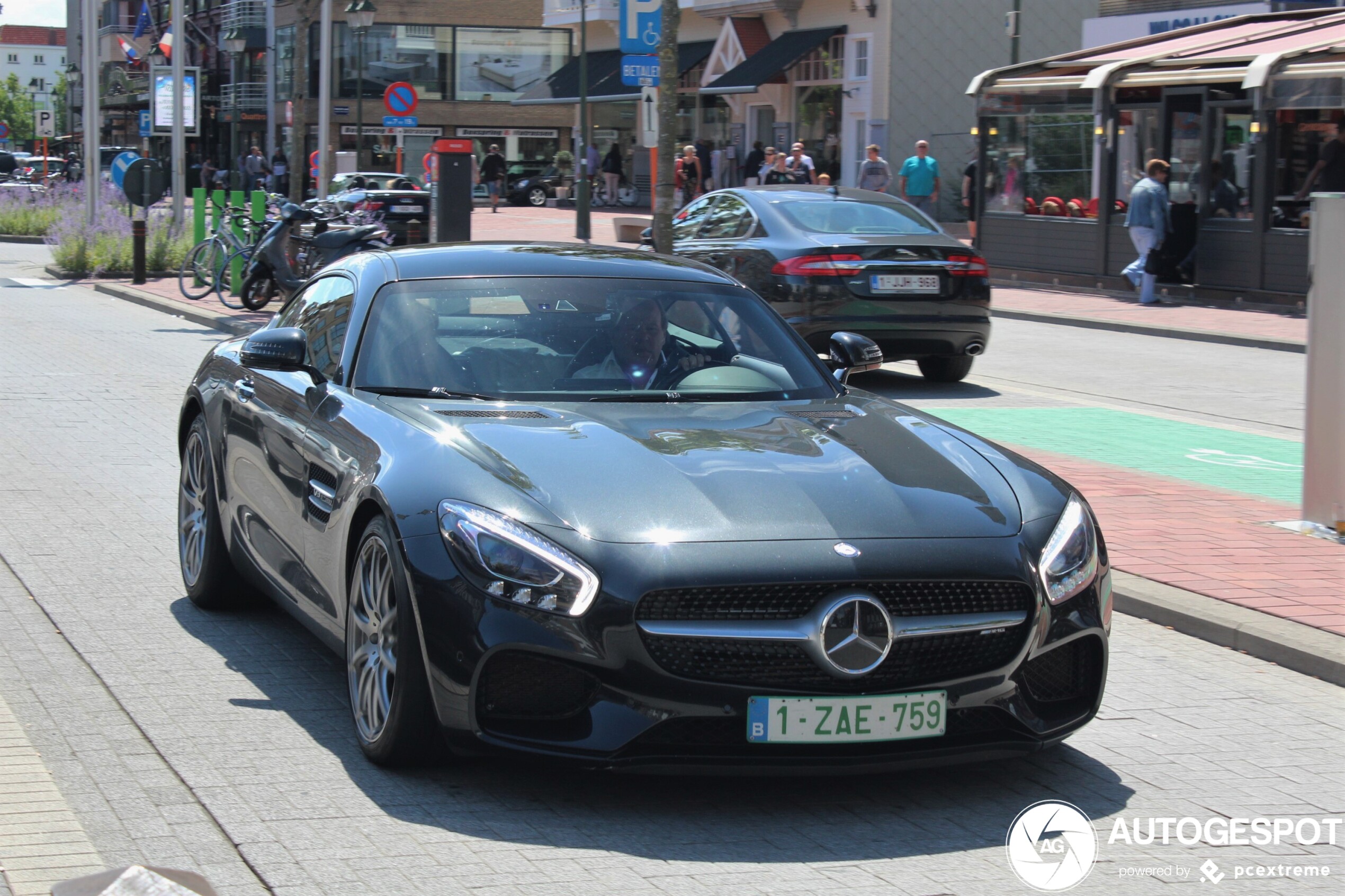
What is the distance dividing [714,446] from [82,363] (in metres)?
11.4

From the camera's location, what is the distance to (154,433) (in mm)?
10766

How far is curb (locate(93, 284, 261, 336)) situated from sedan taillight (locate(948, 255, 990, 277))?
21.1ft

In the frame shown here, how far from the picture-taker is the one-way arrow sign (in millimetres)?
18797

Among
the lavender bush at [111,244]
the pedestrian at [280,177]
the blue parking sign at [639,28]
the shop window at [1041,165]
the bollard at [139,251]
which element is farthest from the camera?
the pedestrian at [280,177]

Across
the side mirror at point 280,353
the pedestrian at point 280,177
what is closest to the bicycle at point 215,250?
the side mirror at point 280,353

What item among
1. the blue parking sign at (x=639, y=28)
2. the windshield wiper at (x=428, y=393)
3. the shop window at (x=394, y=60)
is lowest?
the windshield wiper at (x=428, y=393)

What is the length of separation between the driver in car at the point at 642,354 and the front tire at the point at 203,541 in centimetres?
169

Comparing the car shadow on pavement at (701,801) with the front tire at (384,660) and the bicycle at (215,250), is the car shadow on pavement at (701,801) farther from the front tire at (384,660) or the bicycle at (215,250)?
the bicycle at (215,250)

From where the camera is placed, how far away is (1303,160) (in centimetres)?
2159

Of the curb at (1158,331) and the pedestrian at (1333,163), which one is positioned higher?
the pedestrian at (1333,163)

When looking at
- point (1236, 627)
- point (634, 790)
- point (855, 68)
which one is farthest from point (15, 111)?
point (634, 790)

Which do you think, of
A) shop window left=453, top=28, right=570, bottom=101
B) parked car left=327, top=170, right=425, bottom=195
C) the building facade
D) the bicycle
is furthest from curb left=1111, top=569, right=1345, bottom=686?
shop window left=453, top=28, right=570, bottom=101

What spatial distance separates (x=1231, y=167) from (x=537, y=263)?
61.2 ft

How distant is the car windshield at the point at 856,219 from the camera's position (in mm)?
13930
